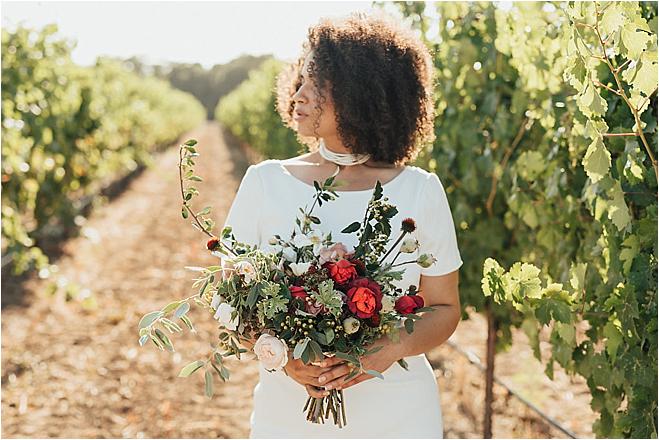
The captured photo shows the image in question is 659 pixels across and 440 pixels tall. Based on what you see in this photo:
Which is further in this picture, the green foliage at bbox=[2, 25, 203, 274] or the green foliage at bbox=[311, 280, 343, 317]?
the green foliage at bbox=[2, 25, 203, 274]

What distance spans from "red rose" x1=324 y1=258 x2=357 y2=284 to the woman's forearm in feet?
0.85

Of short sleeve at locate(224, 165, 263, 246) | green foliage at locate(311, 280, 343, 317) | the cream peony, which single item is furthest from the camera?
short sleeve at locate(224, 165, 263, 246)

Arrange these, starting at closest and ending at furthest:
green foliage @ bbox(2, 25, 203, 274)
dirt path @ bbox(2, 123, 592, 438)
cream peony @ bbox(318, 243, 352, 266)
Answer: cream peony @ bbox(318, 243, 352, 266) < dirt path @ bbox(2, 123, 592, 438) < green foliage @ bbox(2, 25, 203, 274)

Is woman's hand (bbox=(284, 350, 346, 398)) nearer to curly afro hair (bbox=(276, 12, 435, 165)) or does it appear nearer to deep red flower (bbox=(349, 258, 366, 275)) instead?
deep red flower (bbox=(349, 258, 366, 275))

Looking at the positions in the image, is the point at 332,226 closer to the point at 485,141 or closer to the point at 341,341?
the point at 341,341

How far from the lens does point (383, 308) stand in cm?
167

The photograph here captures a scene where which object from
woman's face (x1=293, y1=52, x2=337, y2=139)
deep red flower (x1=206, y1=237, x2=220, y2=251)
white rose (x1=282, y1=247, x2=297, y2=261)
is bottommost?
white rose (x1=282, y1=247, x2=297, y2=261)

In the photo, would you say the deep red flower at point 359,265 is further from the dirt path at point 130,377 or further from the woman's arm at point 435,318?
the dirt path at point 130,377

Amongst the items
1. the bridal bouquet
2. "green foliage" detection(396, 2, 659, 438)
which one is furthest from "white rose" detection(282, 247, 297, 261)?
"green foliage" detection(396, 2, 659, 438)

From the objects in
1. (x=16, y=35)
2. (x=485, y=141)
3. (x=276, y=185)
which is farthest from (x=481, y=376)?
(x=16, y=35)

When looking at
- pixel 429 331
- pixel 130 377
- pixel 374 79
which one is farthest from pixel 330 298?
pixel 130 377

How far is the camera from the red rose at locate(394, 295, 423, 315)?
5.67 ft

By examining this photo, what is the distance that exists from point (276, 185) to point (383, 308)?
1.67 ft

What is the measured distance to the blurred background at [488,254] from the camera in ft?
6.75
